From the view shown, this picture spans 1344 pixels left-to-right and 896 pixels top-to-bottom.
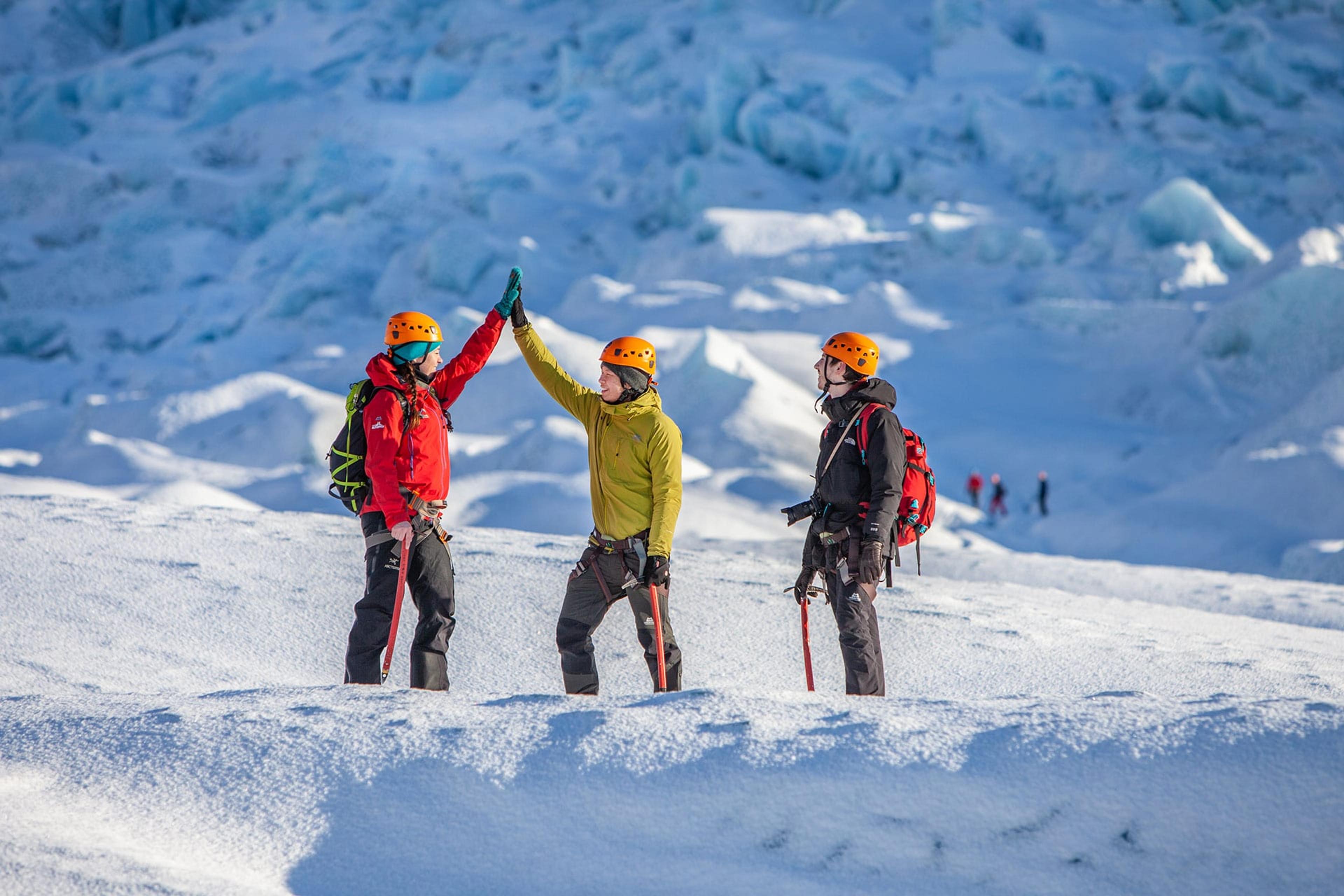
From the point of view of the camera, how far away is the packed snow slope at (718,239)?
13.3 m

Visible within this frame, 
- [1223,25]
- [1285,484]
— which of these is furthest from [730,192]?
[1285,484]

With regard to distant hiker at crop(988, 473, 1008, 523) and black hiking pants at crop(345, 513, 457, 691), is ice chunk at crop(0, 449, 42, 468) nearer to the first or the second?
distant hiker at crop(988, 473, 1008, 523)

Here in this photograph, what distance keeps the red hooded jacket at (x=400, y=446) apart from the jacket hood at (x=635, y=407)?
42 centimetres

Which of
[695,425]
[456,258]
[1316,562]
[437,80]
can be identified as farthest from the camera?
[437,80]

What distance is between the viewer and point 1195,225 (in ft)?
70.5

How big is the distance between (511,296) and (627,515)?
2.81 feet

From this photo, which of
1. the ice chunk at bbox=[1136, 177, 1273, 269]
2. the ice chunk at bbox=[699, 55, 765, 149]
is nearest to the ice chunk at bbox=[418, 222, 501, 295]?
the ice chunk at bbox=[699, 55, 765, 149]

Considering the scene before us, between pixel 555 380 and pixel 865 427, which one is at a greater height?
pixel 555 380

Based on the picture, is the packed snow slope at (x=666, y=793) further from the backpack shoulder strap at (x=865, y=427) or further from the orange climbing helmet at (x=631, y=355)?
the orange climbing helmet at (x=631, y=355)

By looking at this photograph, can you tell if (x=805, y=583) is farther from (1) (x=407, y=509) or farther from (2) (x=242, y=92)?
(2) (x=242, y=92)

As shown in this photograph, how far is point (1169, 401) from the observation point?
17.0m

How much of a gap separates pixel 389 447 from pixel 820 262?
66.3 ft

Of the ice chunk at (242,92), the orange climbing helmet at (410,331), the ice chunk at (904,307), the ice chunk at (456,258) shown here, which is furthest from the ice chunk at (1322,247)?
the ice chunk at (242,92)

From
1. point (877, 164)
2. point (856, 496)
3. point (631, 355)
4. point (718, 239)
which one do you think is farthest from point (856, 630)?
point (877, 164)
